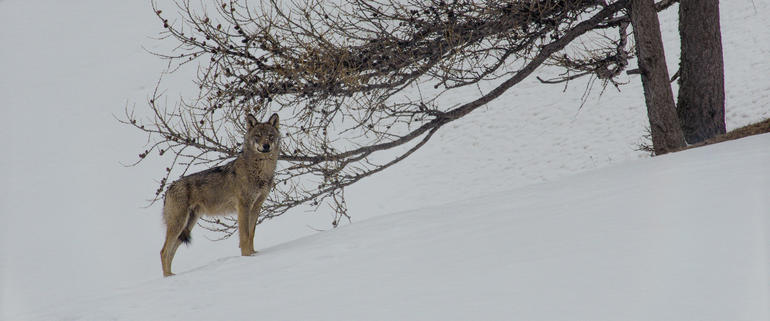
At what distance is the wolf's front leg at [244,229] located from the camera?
761 cm

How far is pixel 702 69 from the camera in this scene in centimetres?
944

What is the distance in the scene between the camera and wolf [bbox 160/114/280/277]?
7703 millimetres

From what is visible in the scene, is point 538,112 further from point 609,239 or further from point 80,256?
point 609,239

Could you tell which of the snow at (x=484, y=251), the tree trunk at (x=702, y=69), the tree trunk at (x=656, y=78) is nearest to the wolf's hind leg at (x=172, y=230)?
the snow at (x=484, y=251)

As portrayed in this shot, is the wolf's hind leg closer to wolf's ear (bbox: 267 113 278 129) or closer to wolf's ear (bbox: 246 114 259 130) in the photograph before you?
wolf's ear (bbox: 246 114 259 130)

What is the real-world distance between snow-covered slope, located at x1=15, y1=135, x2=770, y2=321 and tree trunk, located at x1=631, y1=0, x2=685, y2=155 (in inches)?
74.1

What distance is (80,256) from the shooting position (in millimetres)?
16391

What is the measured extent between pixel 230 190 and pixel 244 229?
48 centimetres

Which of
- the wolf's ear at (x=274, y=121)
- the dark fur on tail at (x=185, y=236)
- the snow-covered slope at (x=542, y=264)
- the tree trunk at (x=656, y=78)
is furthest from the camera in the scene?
the tree trunk at (x=656, y=78)

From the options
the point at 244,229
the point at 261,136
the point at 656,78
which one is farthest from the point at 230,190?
the point at 656,78

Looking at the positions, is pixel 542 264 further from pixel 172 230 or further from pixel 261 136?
pixel 172 230

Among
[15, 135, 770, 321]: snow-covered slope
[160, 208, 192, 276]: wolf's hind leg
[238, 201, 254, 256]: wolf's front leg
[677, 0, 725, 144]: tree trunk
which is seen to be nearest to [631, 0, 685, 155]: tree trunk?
[677, 0, 725, 144]: tree trunk

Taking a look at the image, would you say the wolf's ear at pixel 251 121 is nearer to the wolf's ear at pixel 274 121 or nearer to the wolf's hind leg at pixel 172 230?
the wolf's ear at pixel 274 121

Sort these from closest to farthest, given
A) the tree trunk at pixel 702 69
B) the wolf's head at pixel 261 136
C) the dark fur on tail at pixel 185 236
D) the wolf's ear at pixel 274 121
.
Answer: the wolf's head at pixel 261 136
the wolf's ear at pixel 274 121
the dark fur on tail at pixel 185 236
the tree trunk at pixel 702 69
